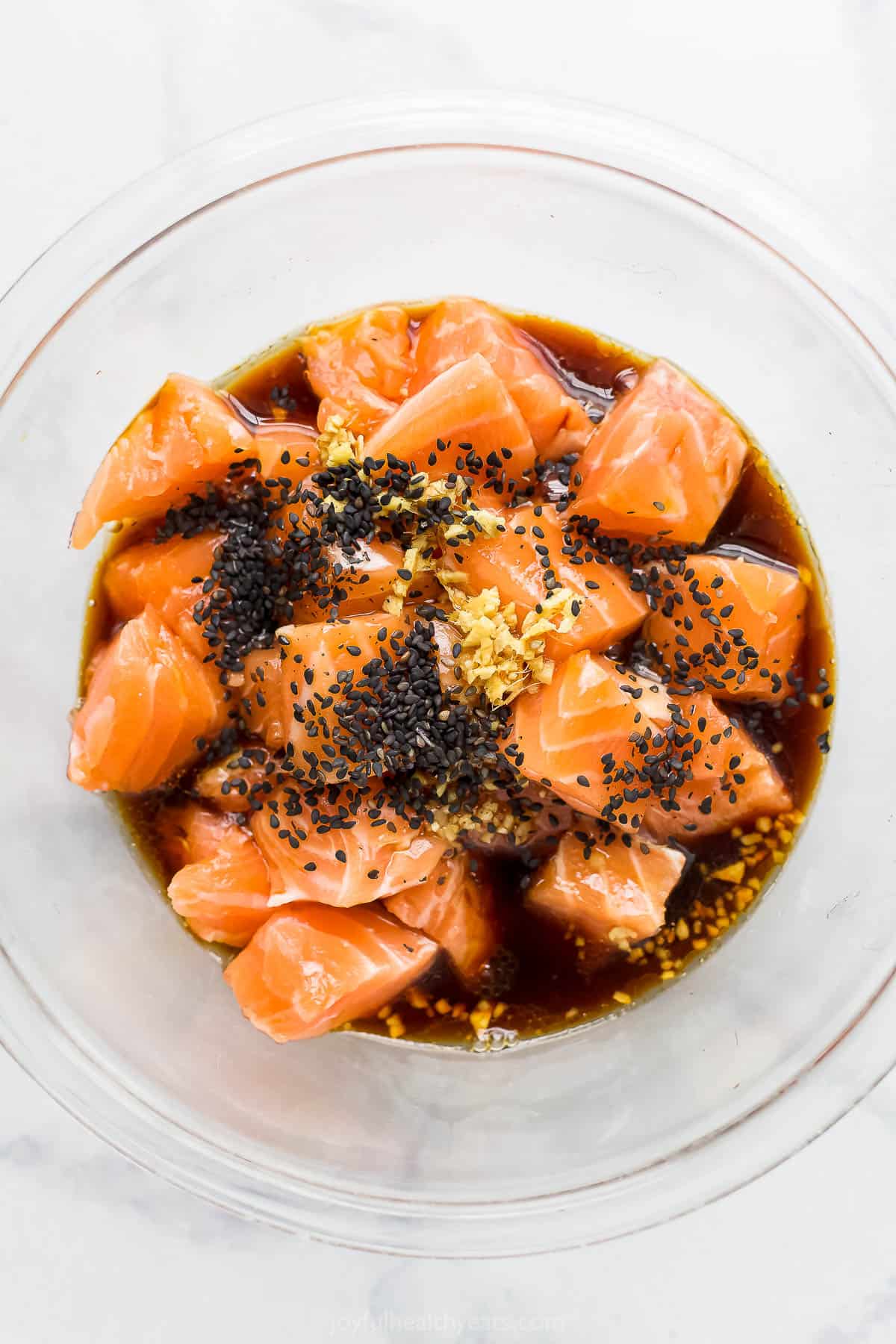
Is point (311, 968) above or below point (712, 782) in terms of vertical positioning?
below

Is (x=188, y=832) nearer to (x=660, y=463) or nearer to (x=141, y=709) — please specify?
(x=141, y=709)

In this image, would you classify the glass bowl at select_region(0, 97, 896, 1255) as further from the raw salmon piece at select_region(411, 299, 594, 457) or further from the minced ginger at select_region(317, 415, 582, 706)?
the minced ginger at select_region(317, 415, 582, 706)

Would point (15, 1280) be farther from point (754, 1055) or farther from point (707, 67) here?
point (707, 67)

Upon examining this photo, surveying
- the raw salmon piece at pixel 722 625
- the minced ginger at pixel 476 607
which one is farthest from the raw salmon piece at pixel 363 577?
the raw salmon piece at pixel 722 625

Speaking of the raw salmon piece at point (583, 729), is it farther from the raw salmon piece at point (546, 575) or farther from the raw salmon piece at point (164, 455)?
the raw salmon piece at point (164, 455)

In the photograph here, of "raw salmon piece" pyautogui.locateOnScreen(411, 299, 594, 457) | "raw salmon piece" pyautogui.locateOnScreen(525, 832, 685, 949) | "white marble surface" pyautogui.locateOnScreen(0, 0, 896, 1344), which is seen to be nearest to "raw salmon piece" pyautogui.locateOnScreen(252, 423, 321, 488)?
"raw salmon piece" pyautogui.locateOnScreen(411, 299, 594, 457)

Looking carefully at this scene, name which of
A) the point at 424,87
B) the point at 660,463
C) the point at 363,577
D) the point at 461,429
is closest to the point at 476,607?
the point at 363,577
